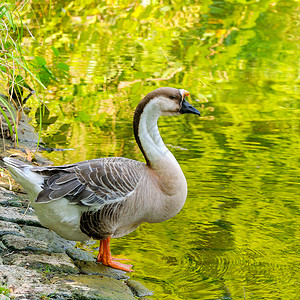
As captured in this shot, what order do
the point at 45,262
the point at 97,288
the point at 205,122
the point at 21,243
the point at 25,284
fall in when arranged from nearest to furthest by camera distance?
1. the point at 25,284
2. the point at 97,288
3. the point at 45,262
4. the point at 21,243
5. the point at 205,122

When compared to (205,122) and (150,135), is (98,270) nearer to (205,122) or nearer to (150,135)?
(150,135)

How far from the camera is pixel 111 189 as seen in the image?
181 inches

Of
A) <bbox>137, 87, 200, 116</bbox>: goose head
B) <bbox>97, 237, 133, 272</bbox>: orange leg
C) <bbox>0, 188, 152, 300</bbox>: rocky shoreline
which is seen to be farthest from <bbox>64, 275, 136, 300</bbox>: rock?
<bbox>137, 87, 200, 116</bbox>: goose head

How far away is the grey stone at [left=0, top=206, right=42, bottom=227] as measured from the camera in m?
5.09

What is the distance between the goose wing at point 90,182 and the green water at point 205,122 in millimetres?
756

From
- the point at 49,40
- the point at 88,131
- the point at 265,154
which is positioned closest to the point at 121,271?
the point at 265,154

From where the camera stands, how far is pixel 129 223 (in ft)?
15.6

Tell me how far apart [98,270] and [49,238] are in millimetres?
648

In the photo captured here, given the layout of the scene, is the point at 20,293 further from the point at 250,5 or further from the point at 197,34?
the point at 250,5

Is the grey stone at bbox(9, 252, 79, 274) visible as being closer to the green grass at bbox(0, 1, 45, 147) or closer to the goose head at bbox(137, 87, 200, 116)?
the green grass at bbox(0, 1, 45, 147)

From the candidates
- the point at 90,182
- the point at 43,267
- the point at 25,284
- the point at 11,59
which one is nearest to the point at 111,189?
the point at 90,182

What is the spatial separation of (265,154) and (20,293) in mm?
4673

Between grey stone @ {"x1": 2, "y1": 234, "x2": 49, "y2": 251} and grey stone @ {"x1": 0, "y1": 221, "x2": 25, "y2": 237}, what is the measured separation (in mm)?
74

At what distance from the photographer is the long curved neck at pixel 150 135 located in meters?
4.95
